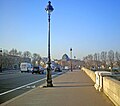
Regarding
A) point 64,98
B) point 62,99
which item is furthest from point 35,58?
point 62,99

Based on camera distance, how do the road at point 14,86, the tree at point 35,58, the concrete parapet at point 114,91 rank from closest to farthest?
the concrete parapet at point 114,91 < the road at point 14,86 < the tree at point 35,58

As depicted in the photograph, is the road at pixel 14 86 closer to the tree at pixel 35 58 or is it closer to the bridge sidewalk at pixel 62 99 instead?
the bridge sidewalk at pixel 62 99

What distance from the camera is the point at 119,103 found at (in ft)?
34.6

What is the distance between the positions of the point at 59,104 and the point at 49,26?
39.9ft

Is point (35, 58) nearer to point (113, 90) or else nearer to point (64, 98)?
point (64, 98)

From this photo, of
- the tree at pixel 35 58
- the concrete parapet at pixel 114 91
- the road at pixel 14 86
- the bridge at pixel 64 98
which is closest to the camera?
the concrete parapet at pixel 114 91

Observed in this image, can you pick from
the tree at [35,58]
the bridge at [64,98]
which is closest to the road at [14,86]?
the bridge at [64,98]

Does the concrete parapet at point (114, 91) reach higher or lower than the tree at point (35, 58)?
lower

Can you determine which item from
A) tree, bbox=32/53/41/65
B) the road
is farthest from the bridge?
tree, bbox=32/53/41/65

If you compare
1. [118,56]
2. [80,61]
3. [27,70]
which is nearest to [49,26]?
[27,70]

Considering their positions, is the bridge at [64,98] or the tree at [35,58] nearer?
the bridge at [64,98]

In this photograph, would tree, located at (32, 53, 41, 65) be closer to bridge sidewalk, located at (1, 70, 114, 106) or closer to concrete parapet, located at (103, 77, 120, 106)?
bridge sidewalk, located at (1, 70, 114, 106)

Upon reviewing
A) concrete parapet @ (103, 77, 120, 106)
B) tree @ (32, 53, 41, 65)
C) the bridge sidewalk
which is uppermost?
tree @ (32, 53, 41, 65)

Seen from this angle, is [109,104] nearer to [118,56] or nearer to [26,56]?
[118,56]
